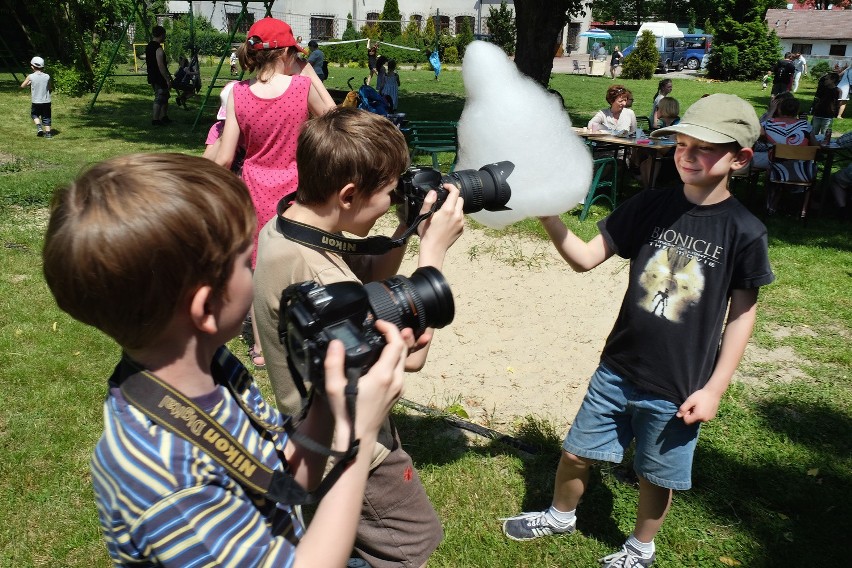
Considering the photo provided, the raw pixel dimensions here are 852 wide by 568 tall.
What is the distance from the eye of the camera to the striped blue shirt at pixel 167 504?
3.68ft

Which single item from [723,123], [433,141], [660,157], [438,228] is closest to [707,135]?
[723,123]

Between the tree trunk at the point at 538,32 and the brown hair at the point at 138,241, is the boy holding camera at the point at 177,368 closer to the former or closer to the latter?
the brown hair at the point at 138,241

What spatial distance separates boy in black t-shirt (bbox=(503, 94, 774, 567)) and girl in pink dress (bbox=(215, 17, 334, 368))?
78.0 inches

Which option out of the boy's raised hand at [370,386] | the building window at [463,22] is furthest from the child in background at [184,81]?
the building window at [463,22]

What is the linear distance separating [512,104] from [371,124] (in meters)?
0.59

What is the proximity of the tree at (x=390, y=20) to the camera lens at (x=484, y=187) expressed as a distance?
4037 cm

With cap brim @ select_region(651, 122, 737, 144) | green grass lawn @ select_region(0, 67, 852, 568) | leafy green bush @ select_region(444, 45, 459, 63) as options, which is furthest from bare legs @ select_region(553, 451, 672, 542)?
leafy green bush @ select_region(444, 45, 459, 63)

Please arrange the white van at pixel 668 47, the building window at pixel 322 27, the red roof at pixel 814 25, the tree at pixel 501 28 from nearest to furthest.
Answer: the tree at pixel 501 28
the white van at pixel 668 47
the building window at pixel 322 27
the red roof at pixel 814 25

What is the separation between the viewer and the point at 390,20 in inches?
1615

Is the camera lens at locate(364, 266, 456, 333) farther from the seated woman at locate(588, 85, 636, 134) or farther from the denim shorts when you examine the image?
the seated woman at locate(588, 85, 636, 134)

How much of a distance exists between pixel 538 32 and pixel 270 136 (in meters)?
9.10

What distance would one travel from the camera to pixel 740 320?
2303 mm

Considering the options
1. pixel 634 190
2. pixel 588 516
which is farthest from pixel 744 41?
pixel 588 516

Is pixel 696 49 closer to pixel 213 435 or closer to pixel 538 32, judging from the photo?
pixel 538 32
